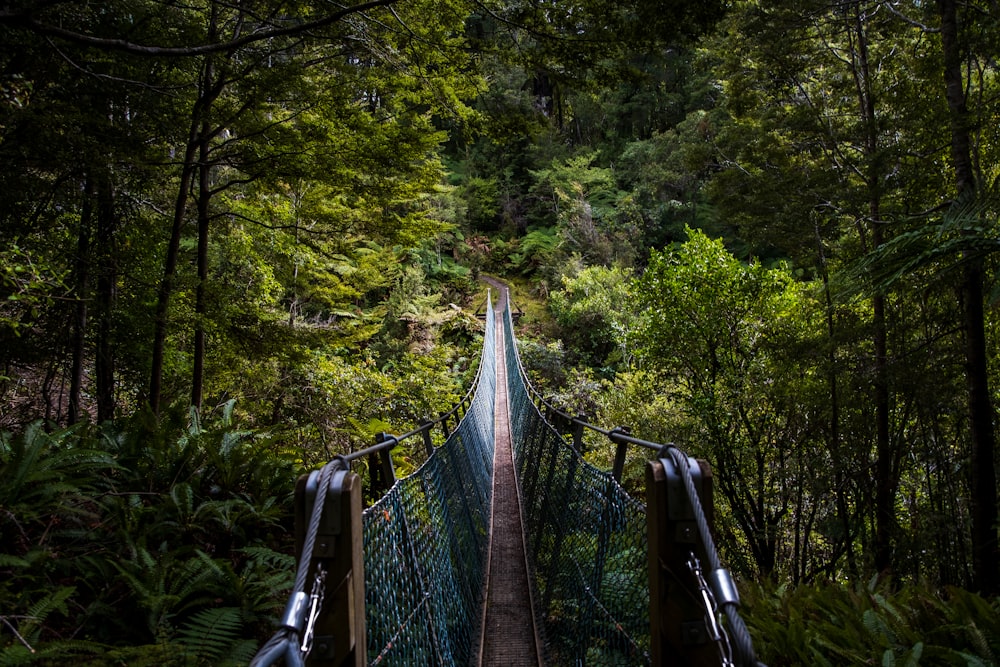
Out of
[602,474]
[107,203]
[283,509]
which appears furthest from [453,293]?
[602,474]

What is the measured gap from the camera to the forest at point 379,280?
207 cm

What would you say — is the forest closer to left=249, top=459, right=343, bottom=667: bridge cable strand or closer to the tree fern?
the tree fern

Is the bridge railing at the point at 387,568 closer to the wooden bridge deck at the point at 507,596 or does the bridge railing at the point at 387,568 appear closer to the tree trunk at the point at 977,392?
the wooden bridge deck at the point at 507,596

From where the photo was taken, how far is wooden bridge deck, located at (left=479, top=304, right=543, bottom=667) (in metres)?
2.07

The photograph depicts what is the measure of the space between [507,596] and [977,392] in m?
3.05

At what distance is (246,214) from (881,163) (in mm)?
5548

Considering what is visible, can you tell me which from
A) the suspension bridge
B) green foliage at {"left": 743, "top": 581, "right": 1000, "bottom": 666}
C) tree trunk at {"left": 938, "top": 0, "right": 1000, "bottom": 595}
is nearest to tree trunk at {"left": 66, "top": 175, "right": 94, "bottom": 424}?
the suspension bridge

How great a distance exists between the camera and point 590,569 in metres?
1.71

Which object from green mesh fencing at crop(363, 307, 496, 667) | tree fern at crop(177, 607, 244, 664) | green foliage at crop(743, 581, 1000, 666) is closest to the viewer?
green mesh fencing at crop(363, 307, 496, 667)

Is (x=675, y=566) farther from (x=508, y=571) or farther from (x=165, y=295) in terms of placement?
(x=165, y=295)

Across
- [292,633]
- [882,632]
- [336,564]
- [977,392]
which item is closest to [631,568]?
[336,564]

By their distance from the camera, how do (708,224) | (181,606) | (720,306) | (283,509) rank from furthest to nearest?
(708,224) → (720,306) → (283,509) → (181,606)

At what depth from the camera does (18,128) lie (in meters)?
2.81

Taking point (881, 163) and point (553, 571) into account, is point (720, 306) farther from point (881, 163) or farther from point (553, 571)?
point (553, 571)
